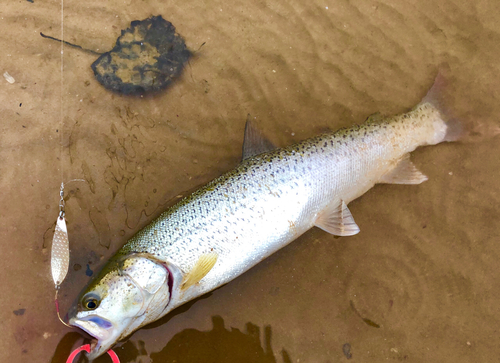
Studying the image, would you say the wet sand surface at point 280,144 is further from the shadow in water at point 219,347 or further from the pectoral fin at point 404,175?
the pectoral fin at point 404,175

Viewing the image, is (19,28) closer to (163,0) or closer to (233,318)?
(163,0)

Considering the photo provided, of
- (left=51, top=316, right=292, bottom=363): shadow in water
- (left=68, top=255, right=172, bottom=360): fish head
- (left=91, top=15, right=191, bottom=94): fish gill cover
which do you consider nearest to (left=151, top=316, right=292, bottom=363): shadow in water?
(left=51, top=316, right=292, bottom=363): shadow in water

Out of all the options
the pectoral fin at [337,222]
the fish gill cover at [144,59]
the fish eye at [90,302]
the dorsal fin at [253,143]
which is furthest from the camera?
the fish gill cover at [144,59]

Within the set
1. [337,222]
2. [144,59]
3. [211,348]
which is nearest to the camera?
[337,222]

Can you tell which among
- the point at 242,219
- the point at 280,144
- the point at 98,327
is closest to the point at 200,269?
the point at 242,219

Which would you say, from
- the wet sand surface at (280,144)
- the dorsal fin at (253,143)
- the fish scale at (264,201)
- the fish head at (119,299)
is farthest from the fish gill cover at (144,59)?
the fish head at (119,299)

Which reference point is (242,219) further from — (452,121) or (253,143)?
(452,121)

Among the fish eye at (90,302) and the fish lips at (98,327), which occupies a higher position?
the fish eye at (90,302)
